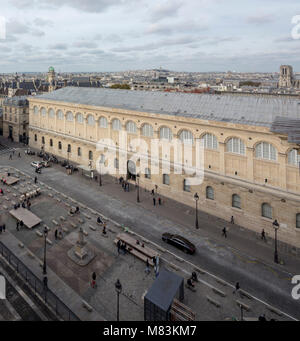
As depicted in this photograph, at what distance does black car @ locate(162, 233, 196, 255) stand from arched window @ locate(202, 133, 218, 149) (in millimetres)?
12972

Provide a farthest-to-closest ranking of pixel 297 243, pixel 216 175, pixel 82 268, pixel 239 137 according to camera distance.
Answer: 1. pixel 216 175
2. pixel 239 137
3. pixel 297 243
4. pixel 82 268

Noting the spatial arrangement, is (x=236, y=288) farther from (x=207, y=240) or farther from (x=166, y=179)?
(x=166, y=179)

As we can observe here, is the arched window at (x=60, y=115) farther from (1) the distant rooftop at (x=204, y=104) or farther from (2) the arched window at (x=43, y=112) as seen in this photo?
(2) the arched window at (x=43, y=112)

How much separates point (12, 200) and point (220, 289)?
31136 millimetres

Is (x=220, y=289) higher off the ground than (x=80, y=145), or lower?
lower

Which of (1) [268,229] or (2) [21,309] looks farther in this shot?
(1) [268,229]

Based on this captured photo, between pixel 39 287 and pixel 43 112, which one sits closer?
pixel 39 287

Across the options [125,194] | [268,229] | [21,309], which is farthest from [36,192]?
[268,229]

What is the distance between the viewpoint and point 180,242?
28.3 meters

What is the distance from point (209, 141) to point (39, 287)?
83.4 ft

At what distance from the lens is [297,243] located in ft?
97.9

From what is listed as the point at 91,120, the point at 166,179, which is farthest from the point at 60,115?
the point at 166,179

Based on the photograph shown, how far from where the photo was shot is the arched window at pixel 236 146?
32.5m

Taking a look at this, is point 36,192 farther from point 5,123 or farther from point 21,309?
point 5,123
